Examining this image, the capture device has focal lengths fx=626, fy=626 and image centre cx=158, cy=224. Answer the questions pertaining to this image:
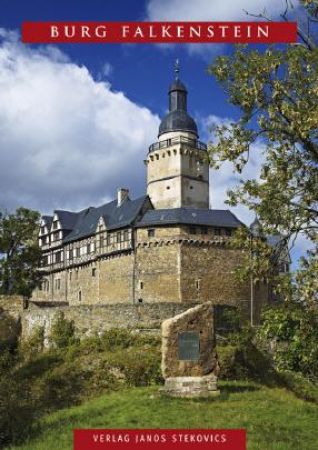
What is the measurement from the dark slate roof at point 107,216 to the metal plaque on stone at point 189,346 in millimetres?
33052

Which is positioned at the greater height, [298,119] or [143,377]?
[298,119]

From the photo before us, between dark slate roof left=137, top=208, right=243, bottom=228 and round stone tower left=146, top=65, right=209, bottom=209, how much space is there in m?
4.20

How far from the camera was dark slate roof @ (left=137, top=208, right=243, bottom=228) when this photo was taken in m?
52.4

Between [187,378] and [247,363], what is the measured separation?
9.95 meters

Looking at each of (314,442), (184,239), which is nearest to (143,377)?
(314,442)

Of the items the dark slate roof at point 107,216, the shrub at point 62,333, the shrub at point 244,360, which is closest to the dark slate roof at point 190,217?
the dark slate roof at point 107,216

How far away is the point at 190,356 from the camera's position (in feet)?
68.3

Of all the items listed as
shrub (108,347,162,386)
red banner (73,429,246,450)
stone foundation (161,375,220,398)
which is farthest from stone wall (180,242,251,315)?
red banner (73,429,246,450)

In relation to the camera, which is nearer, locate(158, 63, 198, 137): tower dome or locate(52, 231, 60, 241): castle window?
locate(158, 63, 198, 137): tower dome

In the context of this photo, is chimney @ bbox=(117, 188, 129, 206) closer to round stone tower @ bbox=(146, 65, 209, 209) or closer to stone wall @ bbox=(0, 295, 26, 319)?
round stone tower @ bbox=(146, 65, 209, 209)

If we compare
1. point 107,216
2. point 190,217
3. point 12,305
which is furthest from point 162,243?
point 12,305

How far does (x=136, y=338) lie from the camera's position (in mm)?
31172

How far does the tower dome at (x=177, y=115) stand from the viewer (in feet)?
200

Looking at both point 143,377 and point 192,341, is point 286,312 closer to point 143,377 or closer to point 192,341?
point 192,341
